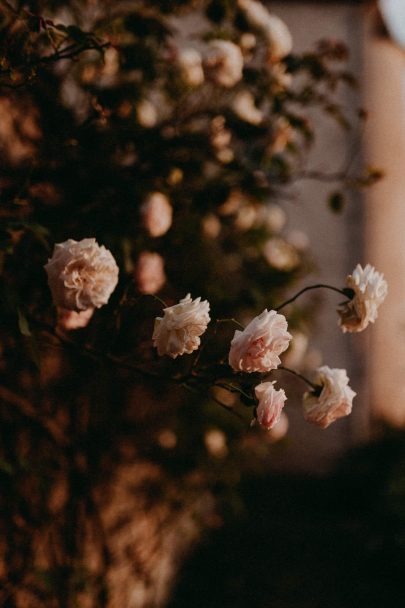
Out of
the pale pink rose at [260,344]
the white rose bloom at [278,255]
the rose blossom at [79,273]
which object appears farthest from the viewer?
the white rose bloom at [278,255]

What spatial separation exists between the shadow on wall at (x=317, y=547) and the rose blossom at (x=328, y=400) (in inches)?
95.4

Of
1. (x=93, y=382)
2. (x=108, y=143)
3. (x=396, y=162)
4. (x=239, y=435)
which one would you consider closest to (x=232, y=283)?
(x=239, y=435)

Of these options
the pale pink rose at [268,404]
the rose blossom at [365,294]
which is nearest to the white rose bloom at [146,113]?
the rose blossom at [365,294]

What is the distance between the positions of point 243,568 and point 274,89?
283 cm

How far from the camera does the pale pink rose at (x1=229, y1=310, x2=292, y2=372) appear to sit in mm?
962

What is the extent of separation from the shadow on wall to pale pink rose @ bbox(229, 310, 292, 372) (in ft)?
8.55

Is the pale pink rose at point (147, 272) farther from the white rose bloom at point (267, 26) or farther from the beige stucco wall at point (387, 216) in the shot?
the beige stucco wall at point (387, 216)

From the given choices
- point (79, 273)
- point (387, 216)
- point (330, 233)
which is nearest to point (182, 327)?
point (79, 273)

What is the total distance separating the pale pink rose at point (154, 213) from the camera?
5.48ft

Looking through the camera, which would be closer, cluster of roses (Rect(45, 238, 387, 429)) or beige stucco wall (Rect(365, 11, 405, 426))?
cluster of roses (Rect(45, 238, 387, 429))

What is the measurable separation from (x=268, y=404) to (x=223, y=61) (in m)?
1.14

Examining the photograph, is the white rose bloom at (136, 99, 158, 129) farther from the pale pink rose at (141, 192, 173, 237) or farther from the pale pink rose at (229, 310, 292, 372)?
the pale pink rose at (229, 310, 292, 372)

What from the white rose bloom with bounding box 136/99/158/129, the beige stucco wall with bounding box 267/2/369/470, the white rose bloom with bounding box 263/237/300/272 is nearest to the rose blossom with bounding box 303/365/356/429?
the white rose bloom with bounding box 136/99/158/129

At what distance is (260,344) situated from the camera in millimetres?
963
